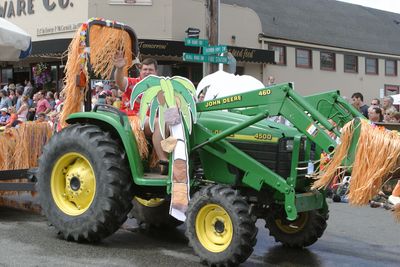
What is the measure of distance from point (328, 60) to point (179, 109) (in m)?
23.7

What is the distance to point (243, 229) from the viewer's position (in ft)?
16.1

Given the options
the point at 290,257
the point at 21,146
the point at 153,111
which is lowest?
the point at 290,257

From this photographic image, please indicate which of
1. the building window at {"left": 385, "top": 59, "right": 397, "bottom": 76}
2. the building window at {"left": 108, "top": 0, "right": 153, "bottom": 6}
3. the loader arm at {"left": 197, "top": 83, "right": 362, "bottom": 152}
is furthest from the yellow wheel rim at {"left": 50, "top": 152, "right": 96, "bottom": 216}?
the building window at {"left": 385, "top": 59, "right": 397, "bottom": 76}

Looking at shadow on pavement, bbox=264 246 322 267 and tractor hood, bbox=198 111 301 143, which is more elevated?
tractor hood, bbox=198 111 301 143

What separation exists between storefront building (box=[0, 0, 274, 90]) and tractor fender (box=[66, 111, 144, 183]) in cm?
1291

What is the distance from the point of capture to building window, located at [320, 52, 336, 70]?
27719 mm

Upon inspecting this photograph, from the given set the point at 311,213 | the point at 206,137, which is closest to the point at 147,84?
the point at 206,137

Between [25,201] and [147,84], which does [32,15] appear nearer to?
[25,201]

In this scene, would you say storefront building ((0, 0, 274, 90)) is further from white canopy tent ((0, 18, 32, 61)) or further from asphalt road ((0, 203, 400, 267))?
asphalt road ((0, 203, 400, 267))

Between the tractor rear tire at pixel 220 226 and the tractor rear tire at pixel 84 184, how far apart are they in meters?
0.84

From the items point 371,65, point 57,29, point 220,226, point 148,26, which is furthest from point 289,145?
point 371,65

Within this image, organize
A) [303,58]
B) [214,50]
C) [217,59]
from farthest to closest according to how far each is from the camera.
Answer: [303,58]
[217,59]
[214,50]

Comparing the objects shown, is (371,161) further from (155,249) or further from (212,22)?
(212,22)

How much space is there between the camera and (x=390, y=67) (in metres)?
32.0
